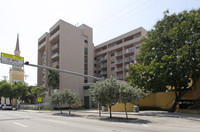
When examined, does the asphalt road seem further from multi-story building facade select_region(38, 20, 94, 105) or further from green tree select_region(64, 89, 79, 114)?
multi-story building facade select_region(38, 20, 94, 105)

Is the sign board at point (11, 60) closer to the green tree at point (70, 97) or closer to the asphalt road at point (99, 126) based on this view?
the asphalt road at point (99, 126)

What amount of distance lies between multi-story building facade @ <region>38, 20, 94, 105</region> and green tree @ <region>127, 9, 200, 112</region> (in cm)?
2426

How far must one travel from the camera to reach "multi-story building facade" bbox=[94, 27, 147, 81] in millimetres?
50625

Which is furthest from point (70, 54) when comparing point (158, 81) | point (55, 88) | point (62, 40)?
point (158, 81)

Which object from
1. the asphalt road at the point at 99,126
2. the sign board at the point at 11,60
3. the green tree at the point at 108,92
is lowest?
the asphalt road at the point at 99,126

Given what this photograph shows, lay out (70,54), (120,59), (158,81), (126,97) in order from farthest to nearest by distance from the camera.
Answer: (120,59)
(70,54)
(158,81)
(126,97)

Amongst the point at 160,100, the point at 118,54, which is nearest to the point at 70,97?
the point at 160,100

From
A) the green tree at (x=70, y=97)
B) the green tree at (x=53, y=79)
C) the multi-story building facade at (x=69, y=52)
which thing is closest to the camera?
the green tree at (x=70, y=97)

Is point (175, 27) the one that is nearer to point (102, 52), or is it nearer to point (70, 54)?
point (70, 54)

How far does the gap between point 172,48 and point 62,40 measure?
30.7 metres

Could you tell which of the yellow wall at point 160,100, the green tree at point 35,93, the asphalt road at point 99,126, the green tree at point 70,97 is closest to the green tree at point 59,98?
the green tree at point 70,97

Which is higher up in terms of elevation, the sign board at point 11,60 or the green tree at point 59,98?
the sign board at point 11,60

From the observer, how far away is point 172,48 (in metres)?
23.9

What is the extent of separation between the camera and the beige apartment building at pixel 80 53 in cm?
4756
